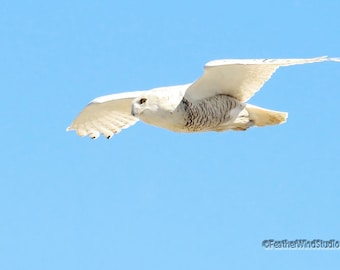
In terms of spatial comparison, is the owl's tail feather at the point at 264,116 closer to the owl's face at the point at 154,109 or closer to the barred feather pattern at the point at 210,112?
the barred feather pattern at the point at 210,112

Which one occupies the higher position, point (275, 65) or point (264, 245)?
point (275, 65)

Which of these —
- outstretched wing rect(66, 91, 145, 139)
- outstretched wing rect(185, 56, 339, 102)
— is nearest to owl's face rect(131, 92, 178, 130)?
outstretched wing rect(185, 56, 339, 102)

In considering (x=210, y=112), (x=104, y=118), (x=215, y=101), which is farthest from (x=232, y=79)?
(x=104, y=118)

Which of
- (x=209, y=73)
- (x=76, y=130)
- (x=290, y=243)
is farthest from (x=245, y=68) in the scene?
(x=76, y=130)

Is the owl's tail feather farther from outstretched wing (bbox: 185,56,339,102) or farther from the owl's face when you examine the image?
the owl's face

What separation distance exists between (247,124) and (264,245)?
1757mm

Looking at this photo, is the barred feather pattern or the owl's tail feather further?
the owl's tail feather

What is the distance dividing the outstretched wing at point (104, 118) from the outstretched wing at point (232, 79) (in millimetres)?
1777

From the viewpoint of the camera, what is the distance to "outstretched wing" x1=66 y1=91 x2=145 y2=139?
54.3 ft

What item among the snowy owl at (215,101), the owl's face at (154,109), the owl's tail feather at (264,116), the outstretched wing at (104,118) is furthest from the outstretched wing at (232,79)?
the outstretched wing at (104,118)

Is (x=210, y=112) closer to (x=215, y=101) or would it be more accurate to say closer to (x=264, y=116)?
(x=215, y=101)

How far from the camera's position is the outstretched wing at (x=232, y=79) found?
14.5 meters

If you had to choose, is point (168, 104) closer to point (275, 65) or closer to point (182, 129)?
point (182, 129)

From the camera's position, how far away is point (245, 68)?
1477cm
